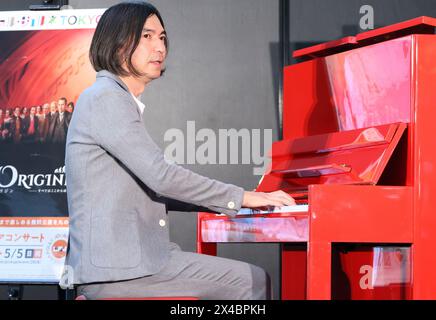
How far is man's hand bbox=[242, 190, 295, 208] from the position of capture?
7.91 ft

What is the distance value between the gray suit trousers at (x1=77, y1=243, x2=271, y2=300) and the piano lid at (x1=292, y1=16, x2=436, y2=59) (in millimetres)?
1063

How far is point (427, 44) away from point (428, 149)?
37 centimetres

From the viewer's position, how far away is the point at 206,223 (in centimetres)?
318

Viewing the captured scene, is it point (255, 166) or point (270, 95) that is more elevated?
point (270, 95)

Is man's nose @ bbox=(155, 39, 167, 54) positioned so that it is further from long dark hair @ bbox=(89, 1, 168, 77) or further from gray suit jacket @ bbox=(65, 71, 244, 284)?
gray suit jacket @ bbox=(65, 71, 244, 284)

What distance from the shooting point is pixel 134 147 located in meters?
2.23

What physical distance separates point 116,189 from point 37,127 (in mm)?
2577

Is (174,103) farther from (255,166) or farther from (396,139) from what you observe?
(396,139)

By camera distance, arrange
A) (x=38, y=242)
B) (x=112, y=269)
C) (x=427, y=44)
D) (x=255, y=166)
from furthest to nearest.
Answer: (x=255, y=166) → (x=38, y=242) → (x=427, y=44) → (x=112, y=269)

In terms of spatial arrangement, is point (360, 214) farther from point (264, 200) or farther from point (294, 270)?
point (294, 270)

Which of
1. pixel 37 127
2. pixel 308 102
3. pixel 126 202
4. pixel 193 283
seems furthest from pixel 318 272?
pixel 37 127

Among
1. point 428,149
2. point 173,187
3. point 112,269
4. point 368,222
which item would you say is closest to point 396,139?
point 428,149

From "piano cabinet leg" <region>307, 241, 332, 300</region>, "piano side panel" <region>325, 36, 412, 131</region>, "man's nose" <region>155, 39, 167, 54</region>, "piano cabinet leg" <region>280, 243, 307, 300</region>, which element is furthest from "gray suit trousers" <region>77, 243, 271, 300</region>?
"piano cabinet leg" <region>280, 243, 307, 300</region>

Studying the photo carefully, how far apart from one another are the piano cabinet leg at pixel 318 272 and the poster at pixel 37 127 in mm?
2443
